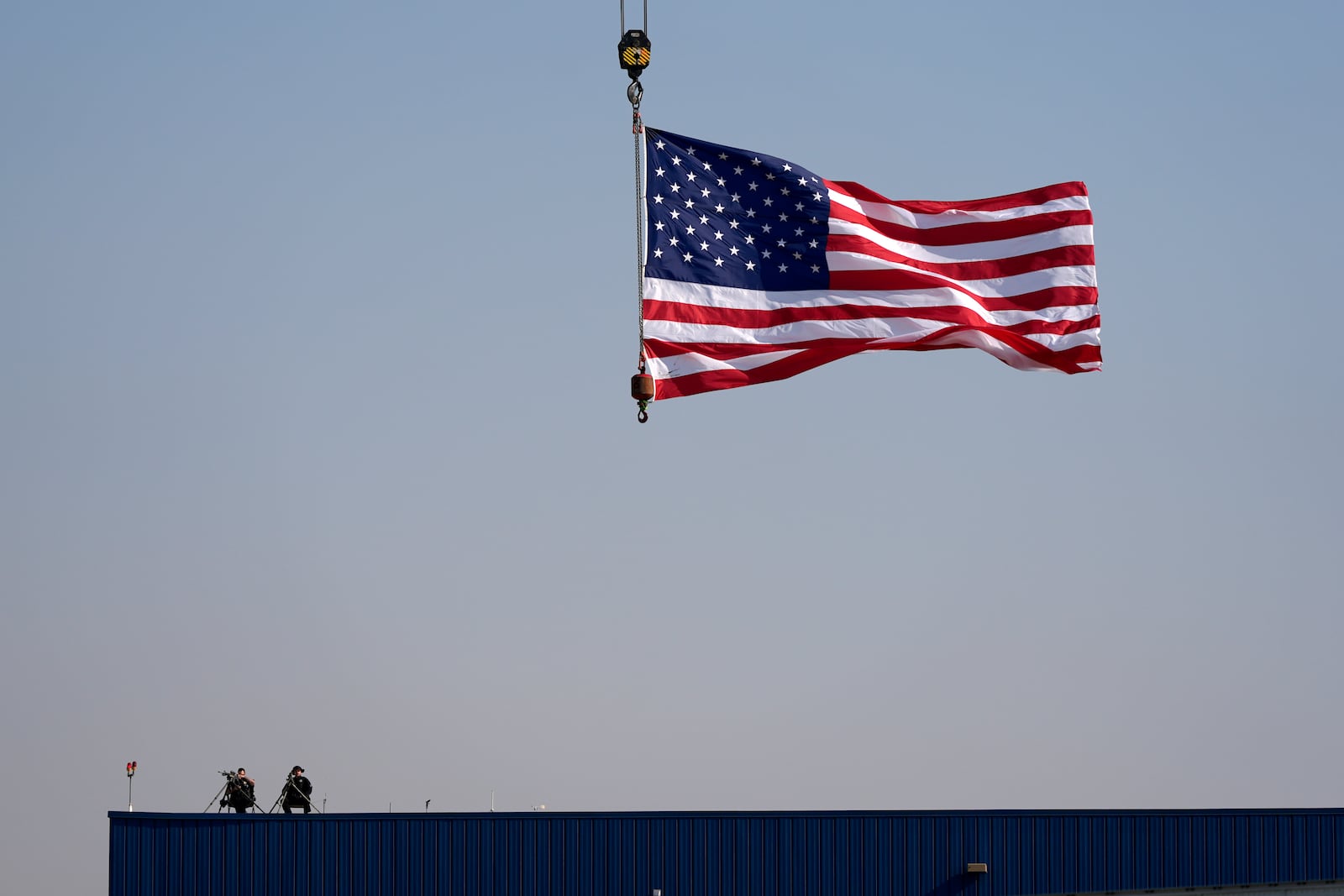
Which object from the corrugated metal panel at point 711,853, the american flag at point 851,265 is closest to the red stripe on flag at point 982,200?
the american flag at point 851,265

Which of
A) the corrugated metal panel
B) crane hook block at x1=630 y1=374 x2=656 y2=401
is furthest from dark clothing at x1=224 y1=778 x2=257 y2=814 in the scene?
crane hook block at x1=630 y1=374 x2=656 y2=401

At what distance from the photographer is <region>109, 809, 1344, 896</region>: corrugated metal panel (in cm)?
3070

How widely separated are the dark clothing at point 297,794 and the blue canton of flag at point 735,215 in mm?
15892

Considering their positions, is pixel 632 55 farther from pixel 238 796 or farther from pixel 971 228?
pixel 238 796

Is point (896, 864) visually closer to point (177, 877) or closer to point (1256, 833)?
point (1256, 833)

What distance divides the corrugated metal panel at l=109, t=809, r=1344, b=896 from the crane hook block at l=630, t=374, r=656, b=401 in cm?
1382

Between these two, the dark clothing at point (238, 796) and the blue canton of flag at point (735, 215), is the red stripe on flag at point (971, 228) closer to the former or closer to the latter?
the blue canton of flag at point (735, 215)

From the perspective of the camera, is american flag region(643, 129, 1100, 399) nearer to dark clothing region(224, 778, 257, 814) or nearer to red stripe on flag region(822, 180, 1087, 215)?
red stripe on flag region(822, 180, 1087, 215)

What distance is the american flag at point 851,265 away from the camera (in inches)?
851

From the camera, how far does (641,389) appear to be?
2028cm

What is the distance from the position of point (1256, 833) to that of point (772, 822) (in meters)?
10.3

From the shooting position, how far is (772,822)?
32.0m

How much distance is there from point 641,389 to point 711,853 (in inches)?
572

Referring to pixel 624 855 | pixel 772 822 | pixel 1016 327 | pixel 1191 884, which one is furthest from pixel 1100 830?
pixel 1016 327
